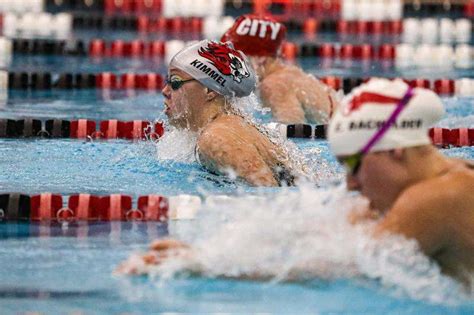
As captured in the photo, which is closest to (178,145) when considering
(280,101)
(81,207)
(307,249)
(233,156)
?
(233,156)

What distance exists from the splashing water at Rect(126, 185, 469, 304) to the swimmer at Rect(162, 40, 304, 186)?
1.43 m

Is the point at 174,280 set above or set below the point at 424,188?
below

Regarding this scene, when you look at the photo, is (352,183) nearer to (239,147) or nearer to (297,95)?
(239,147)

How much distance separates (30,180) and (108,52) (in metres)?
5.61

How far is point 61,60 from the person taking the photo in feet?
35.2

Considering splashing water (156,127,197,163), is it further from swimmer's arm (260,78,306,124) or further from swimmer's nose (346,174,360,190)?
swimmer's nose (346,174,360,190)

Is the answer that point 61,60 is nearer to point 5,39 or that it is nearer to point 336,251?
point 5,39

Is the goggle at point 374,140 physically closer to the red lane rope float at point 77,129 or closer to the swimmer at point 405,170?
the swimmer at point 405,170

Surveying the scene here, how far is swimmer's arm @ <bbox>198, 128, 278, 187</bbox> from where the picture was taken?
503 cm

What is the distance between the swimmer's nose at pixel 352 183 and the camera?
334cm

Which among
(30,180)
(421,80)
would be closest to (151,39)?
(421,80)

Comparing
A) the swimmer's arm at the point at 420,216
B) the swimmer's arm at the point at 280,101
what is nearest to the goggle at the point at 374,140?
the swimmer's arm at the point at 420,216

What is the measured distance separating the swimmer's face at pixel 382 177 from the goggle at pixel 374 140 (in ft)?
0.04

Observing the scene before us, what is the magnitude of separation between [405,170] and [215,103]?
212 cm
